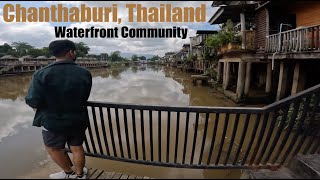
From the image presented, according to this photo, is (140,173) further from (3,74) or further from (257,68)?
(3,74)

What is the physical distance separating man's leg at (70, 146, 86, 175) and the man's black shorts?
57mm

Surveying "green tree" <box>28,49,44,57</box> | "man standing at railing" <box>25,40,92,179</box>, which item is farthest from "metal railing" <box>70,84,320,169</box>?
"green tree" <box>28,49,44,57</box>

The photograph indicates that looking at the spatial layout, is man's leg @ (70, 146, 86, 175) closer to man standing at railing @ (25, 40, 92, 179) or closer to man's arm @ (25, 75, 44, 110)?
man standing at railing @ (25, 40, 92, 179)

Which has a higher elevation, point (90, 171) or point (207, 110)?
point (207, 110)

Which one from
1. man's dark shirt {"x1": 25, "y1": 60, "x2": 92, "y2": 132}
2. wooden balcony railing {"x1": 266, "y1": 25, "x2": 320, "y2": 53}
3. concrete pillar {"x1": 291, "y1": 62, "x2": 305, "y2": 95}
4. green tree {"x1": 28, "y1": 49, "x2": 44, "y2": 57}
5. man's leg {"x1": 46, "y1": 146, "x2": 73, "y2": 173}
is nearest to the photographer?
man's dark shirt {"x1": 25, "y1": 60, "x2": 92, "y2": 132}

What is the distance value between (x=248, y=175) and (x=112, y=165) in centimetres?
294

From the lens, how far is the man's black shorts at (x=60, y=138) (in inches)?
114

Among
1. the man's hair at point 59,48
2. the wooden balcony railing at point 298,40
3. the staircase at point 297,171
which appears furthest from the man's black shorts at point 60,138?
the wooden balcony railing at point 298,40

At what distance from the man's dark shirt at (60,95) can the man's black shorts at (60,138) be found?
0.08 metres

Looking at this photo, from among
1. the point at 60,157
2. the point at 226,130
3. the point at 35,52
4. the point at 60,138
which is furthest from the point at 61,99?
the point at 35,52

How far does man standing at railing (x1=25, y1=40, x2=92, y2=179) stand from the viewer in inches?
107

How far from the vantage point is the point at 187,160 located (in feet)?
18.0

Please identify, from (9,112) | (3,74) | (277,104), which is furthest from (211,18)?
(3,74)

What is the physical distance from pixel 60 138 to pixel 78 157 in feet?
0.97
